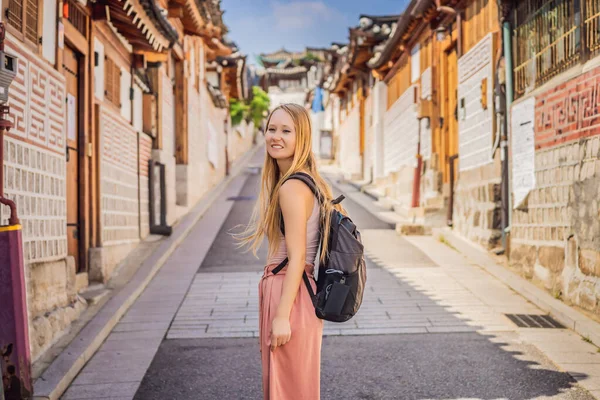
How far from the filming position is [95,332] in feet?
20.3

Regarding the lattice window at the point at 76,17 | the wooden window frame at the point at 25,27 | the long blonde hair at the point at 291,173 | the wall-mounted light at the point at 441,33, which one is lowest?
the long blonde hair at the point at 291,173

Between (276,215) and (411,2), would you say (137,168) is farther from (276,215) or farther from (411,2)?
(276,215)

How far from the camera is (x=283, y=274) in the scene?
9.37 ft

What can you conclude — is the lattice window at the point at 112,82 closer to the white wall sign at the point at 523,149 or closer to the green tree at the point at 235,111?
the white wall sign at the point at 523,149

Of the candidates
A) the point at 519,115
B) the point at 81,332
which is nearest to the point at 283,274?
the point at 81,332

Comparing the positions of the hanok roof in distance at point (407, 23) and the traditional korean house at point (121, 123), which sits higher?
the hanok roof in distance at point (407, 23)

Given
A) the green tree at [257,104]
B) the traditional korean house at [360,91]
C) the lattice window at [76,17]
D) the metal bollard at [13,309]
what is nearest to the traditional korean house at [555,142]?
the metal bollard at [13,309]

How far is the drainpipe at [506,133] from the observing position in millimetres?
9820

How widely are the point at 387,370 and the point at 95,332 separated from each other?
285cm

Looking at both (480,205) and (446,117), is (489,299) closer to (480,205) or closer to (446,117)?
(480,205)

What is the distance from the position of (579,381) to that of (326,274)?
3.06m

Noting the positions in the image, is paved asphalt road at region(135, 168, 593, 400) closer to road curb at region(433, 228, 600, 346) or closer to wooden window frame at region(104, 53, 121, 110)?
road curb at region(433, 228, 600, 346)

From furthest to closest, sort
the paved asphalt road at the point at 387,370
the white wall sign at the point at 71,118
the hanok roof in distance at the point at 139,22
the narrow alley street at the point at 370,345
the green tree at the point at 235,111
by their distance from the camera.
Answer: the green tree at the point at 235,111 → the hanok roof in distance at the point at 139,22 → the white wall sign at the point at 71,118 → the narrow alley street at the point at 370,345 → the paved asphalt road at the point at 387,370

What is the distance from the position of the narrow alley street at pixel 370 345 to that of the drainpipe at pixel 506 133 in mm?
896
